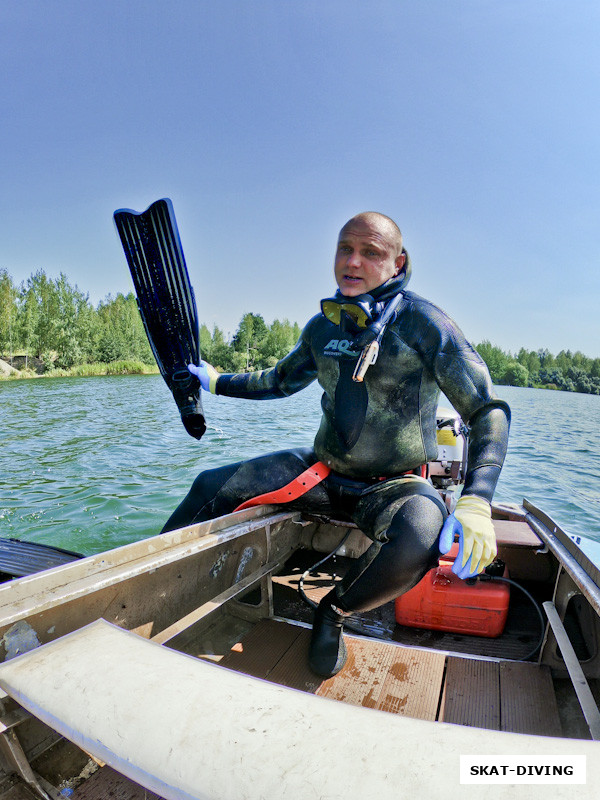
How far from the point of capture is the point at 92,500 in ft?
24.2

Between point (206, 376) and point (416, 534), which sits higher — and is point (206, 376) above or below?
above

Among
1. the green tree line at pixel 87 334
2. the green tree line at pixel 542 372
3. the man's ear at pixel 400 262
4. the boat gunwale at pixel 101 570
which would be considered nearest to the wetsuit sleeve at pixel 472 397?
the man's ear at pixel 400 262

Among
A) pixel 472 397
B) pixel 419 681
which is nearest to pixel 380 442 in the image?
pixel 472 397

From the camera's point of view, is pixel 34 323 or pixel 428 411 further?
pixel 34 323

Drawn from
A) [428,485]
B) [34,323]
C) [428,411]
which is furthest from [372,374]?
[34,323]

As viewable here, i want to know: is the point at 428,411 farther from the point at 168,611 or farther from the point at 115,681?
the point at 115,681

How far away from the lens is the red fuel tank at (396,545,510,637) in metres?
2.53

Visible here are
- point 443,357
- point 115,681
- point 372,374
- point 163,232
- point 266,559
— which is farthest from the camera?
point 163,232

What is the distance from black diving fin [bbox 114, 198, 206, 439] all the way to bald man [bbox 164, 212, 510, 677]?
98 centimetres

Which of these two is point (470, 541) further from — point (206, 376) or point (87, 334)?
point (87, 334)

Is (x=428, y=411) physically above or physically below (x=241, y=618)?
above

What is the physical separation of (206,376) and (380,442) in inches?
54.8

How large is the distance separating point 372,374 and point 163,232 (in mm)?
2023

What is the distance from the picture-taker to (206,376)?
3.33m
